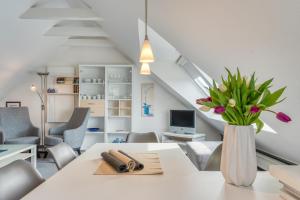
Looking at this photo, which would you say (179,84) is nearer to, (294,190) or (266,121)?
(266,121)

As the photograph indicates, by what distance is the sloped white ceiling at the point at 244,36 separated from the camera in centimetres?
121

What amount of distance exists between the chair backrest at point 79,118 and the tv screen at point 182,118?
5.69ft

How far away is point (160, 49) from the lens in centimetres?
446

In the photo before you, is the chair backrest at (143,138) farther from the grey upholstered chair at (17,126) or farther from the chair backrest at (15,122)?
the chair backrest at (15,122)

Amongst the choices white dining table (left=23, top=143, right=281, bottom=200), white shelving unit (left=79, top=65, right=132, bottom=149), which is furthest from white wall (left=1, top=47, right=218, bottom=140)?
white dining table (left=23, top=143, right=281, bottom=200)

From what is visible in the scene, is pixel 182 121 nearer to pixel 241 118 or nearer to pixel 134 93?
pixel 134 93

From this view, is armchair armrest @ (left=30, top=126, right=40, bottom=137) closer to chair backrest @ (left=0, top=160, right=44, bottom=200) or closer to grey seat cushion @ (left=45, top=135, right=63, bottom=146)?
grey seat cushion @ (left=45, top=135, right=63, bottom=146)

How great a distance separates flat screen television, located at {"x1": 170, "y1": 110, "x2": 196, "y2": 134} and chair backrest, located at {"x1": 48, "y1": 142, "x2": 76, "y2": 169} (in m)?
3.29

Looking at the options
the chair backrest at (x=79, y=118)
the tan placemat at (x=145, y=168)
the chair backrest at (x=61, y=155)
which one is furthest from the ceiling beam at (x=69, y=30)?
the tan placemat at (x=145, y=168)

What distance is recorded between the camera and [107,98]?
19.1ft

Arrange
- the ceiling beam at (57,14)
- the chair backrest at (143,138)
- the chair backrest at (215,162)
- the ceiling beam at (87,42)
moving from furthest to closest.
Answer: the ceiling beam at (87,42)
the ceiling beam at (57,14)
the chair backrest at (143,138)
the chair backrest at (215,162)

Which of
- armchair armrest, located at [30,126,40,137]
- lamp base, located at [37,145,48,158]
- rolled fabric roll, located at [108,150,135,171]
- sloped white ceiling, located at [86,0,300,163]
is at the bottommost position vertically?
lamp base, located at [37,145,48,158]

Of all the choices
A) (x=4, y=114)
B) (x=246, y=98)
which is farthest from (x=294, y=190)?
(x=4, y=114)

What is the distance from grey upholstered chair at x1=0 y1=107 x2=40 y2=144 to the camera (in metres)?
5.30
